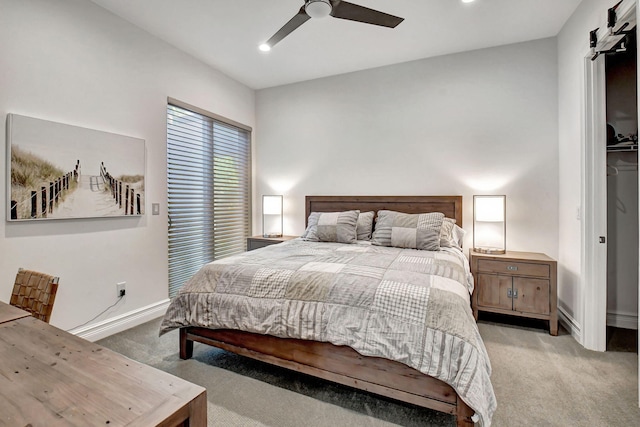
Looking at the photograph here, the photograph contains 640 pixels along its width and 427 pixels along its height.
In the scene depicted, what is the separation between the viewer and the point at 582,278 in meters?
2.55

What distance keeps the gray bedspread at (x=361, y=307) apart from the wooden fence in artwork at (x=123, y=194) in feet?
3.87

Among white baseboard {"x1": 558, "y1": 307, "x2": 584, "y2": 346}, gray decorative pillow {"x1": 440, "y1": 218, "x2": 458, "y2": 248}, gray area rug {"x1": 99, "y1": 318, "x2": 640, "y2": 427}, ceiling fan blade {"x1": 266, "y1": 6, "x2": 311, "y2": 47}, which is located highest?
ceiling fan blade {"x1": 266, "y1": 6, "x2": 311, "y2": 47}

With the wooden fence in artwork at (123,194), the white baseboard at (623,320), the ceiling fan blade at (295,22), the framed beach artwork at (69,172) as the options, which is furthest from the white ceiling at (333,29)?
the white baseboard at (623,320)

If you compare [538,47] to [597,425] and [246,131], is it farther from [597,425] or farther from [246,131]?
[246,131]

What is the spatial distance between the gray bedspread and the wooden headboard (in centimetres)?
108

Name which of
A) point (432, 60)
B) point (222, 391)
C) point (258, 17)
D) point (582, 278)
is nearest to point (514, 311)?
point (582, 278)

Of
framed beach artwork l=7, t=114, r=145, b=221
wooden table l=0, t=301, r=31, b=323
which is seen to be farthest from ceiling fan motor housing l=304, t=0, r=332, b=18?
wooden table l=0, t=301, r=31, b=323

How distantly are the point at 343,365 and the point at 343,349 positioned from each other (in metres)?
0.10

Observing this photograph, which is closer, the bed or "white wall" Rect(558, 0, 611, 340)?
the bed

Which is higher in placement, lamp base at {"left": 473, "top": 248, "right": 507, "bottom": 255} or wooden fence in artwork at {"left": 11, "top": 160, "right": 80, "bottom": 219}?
wooden fence in artwork at {"left": 11, "top": 160, "right": 80, "bottom": 219}

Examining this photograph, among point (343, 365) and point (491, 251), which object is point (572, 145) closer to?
point (491, 251)

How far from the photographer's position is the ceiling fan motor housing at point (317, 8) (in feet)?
6.39

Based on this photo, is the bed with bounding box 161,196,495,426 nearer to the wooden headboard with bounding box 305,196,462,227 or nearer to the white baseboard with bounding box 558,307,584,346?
the wooden headboard with bounding box 305,196,462,227

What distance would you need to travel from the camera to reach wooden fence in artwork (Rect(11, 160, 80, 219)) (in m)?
2.16
